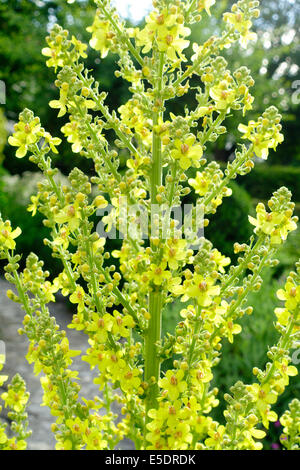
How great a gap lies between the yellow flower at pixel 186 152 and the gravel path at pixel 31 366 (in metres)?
3.00

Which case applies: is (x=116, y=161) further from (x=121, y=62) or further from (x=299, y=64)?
(x=299, y=64)

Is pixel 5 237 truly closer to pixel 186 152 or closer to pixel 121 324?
pixel 121 324

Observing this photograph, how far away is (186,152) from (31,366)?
13.9 ft

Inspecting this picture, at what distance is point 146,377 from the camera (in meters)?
1.36

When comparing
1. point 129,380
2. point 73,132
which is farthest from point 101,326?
point 73,132

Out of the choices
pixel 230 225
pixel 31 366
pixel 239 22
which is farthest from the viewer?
pixel 230 225

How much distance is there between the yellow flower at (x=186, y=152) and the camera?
3.68 feet

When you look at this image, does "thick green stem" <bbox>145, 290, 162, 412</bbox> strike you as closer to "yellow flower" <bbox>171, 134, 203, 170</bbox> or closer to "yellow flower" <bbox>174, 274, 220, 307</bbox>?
"yellow flower" <bbox>174, 274, 220, 307</bbox>

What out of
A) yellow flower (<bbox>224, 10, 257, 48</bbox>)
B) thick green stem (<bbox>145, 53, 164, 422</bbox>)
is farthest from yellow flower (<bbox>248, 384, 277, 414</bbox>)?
yellow flower (<bbox>224, 10, 257, 48</bbox>)

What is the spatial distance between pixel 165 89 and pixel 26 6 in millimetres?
9056

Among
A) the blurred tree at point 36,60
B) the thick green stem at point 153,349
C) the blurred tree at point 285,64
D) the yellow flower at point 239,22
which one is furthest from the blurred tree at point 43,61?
the thick green stem at point 153,349

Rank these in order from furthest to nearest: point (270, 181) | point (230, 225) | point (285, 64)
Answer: point (285, 64) → point (270, 181) → point (230, 225)

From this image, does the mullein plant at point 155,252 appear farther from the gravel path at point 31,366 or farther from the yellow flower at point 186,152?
the gravel path at point 31,366

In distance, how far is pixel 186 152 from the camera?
1129 millimetres
